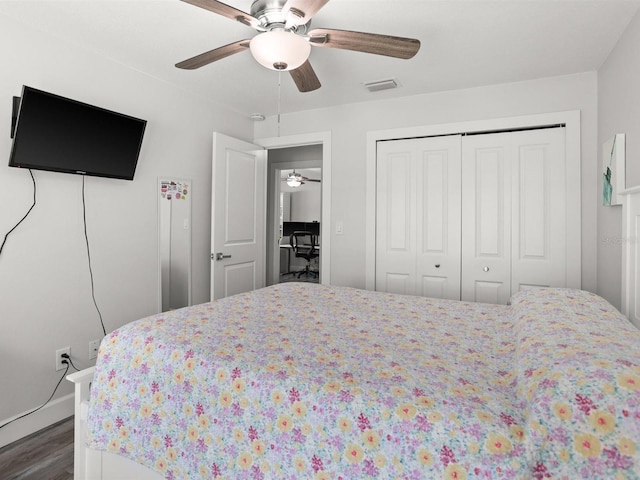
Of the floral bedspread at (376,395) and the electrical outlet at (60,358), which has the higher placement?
the floral bedspread at (376,395)

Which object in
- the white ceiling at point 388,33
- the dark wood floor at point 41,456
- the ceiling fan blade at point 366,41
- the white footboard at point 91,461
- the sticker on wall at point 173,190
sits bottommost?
the dark wood floor at point 41,456

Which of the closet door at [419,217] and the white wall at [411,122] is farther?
the closet door at [419,217]

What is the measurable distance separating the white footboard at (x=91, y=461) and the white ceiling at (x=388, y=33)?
1.88m

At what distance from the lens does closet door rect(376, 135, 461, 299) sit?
10.3 feet

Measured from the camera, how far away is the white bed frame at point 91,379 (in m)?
1.44

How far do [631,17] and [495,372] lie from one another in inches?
82.0

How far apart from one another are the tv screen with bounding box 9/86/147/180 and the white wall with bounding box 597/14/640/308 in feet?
9.77

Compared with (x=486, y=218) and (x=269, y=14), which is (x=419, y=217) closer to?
(x=486, y=218)

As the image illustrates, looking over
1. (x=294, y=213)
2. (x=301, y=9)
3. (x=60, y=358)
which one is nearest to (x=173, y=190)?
(x=60, y=358)

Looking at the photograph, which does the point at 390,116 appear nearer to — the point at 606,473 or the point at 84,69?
the point at 84,69

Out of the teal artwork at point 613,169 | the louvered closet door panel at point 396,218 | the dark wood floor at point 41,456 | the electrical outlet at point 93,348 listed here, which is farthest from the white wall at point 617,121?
the electrical outlet at point 93,348

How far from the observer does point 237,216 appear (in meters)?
3.57

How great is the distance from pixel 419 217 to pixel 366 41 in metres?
1.81

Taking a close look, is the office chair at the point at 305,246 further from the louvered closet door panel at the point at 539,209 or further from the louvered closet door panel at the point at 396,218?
the louvered closet door panel at the point at 539,209
